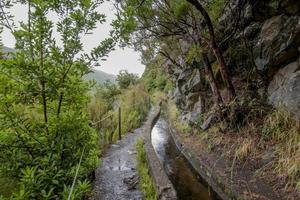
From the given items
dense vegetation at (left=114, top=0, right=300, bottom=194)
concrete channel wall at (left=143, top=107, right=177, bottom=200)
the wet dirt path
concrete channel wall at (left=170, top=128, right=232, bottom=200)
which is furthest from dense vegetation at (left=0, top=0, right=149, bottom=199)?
concrete channel wall at (left=170, top=128, right=232, bottom=200)

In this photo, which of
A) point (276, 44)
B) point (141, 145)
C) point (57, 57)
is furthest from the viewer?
point (141, 145)

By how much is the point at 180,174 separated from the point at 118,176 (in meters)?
1.67

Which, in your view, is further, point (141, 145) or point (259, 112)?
point (141, 145)

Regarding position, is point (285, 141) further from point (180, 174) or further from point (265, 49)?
point (180, 174)

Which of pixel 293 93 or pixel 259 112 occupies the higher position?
pixel 293 93

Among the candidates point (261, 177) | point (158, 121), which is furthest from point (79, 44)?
point (158, 121)

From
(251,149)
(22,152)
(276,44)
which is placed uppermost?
(276,44)

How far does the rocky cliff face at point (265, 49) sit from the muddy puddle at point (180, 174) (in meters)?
1.41

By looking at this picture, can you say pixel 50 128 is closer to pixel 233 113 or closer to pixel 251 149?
pixel 251 149

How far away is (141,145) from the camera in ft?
20.9

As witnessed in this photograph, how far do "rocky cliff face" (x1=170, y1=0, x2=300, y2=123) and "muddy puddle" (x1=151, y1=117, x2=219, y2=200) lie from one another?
141 centimetres

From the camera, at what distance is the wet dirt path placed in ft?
14.0

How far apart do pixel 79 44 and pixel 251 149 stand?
411cm

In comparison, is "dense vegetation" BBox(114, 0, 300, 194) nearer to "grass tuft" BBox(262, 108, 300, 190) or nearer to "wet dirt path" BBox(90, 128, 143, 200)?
"grass tuft" BBox(262, 108, 300, 190)
